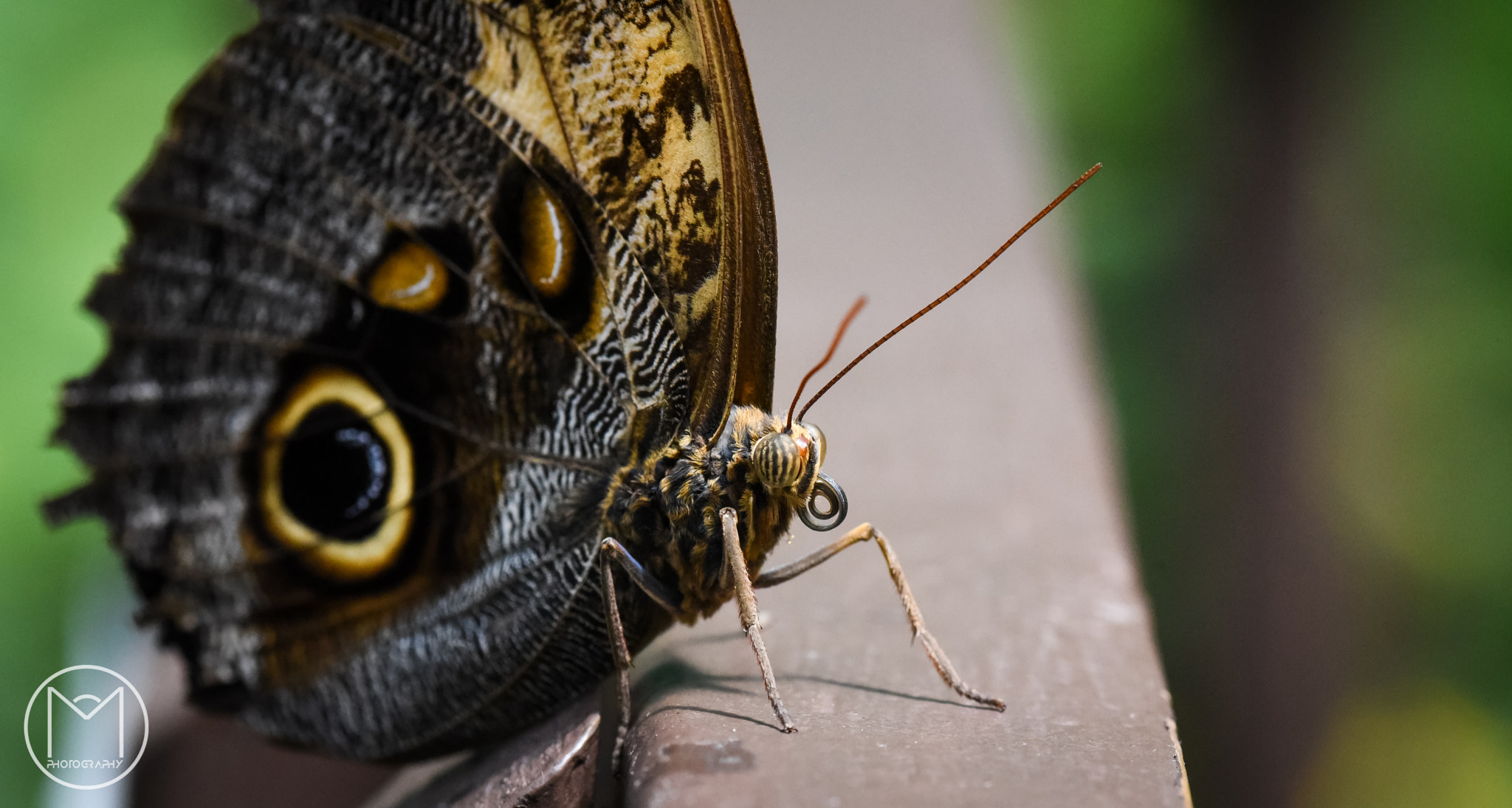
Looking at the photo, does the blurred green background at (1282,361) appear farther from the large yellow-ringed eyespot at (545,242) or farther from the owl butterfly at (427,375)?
the large yellow-ringed eyespot at (545,242)

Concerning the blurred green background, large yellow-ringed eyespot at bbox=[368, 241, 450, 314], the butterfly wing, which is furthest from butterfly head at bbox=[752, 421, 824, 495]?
the blurred green background

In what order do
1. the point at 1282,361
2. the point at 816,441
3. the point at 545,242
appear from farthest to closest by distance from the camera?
the point at 1282,361 < the point at 545,242 < the point at 816,441

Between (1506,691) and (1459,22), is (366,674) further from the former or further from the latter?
(1459,22)

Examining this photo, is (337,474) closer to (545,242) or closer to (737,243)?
(545,242)

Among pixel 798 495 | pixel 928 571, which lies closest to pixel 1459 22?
pixel 928 571

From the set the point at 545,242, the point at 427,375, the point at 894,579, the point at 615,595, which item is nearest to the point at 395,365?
the point at 427,375

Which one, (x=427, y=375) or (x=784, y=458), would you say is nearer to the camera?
(x=784, y=458)
